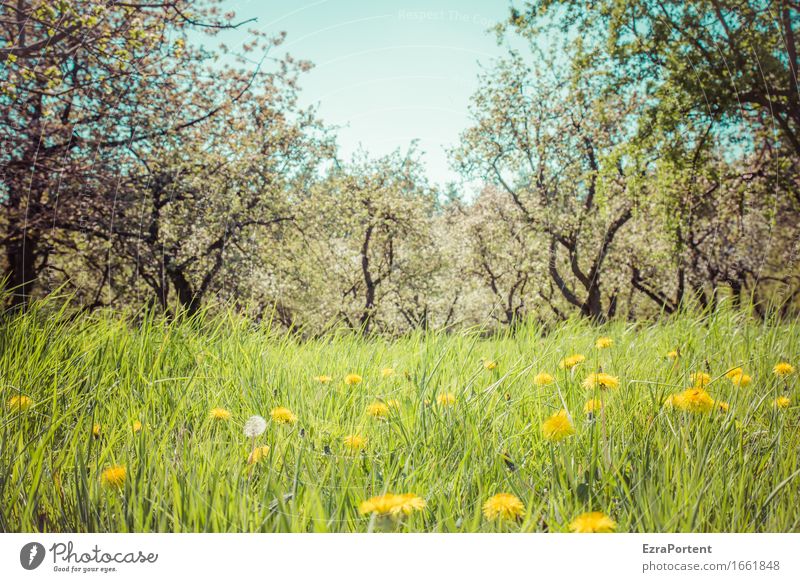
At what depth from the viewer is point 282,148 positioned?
14.2 feet

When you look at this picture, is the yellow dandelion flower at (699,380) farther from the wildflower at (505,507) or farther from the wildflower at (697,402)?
the wildflower at (505,507)

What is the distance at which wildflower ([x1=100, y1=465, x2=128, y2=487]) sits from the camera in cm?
100

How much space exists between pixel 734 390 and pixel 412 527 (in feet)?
4.25

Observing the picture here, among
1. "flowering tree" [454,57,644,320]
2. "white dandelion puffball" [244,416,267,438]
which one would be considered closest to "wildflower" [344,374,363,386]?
"white dandelion puffball" [244,416,267,438]

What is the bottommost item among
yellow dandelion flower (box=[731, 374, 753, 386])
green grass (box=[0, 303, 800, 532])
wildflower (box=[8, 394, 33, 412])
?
green grass (box=[0, 303, 800, 532])

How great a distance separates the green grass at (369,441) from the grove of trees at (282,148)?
1.56ft

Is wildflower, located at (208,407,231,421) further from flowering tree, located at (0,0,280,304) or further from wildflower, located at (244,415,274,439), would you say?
flowering tree, located at (0,0,280,304)

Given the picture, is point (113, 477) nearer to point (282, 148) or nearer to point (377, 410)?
point (377, 410)

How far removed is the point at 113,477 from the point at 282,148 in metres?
3.85

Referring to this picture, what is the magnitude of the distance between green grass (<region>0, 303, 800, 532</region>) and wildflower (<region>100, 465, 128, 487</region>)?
0.07ft

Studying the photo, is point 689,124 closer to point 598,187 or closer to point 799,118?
point 799,118

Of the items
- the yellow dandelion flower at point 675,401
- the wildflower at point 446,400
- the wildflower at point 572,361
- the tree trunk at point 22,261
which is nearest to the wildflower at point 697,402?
A: the yellow dandelion flower at point 675,401
